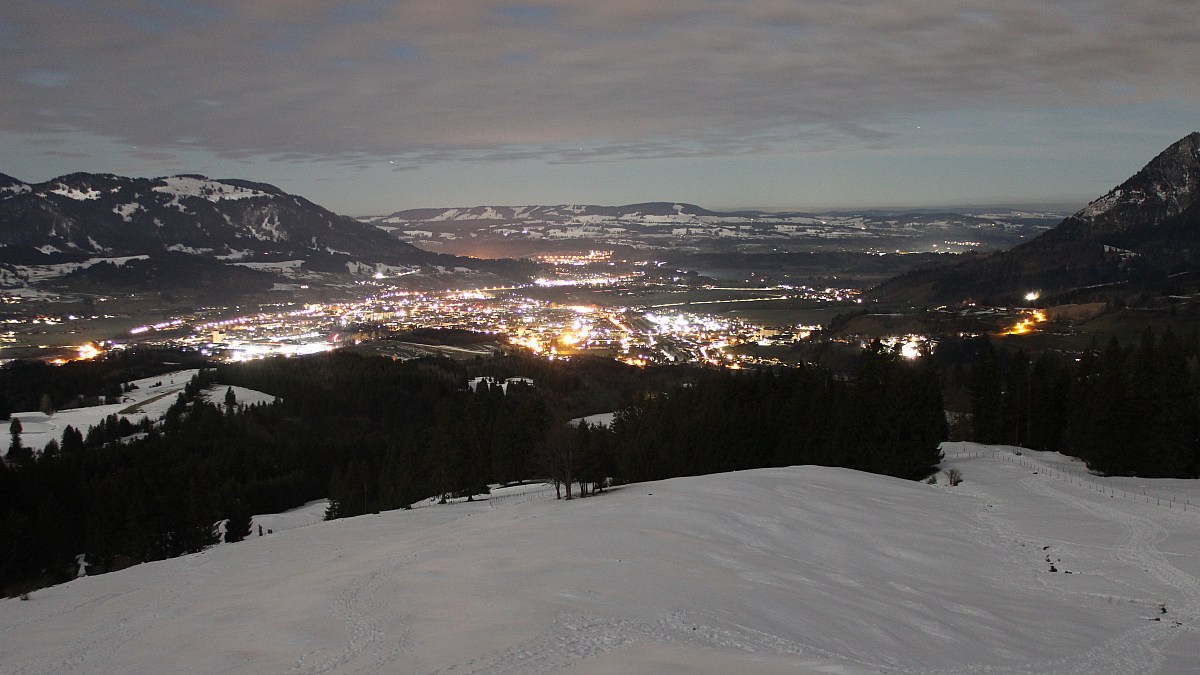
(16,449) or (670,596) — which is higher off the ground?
(670,596)

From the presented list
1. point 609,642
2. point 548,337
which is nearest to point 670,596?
point 609,642

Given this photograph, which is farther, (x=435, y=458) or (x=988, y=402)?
(x=988, y=402)

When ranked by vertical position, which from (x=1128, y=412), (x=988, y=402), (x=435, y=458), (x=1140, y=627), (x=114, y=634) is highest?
(x=114, y=634)

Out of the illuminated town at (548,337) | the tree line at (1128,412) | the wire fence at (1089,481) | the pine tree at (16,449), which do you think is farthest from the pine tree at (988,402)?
the pine tree at (16,449)

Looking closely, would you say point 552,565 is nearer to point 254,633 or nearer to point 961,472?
point 254,633

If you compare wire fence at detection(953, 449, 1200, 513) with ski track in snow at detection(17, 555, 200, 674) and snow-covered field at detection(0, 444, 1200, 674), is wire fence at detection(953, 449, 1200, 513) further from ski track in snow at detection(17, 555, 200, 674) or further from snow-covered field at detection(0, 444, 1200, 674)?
ski track in snow at detection(17, 555, 200, 674)

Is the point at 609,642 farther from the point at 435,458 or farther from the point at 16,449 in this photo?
the point at 16,449

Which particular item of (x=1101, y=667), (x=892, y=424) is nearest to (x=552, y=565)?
(x=1101, y=667)
